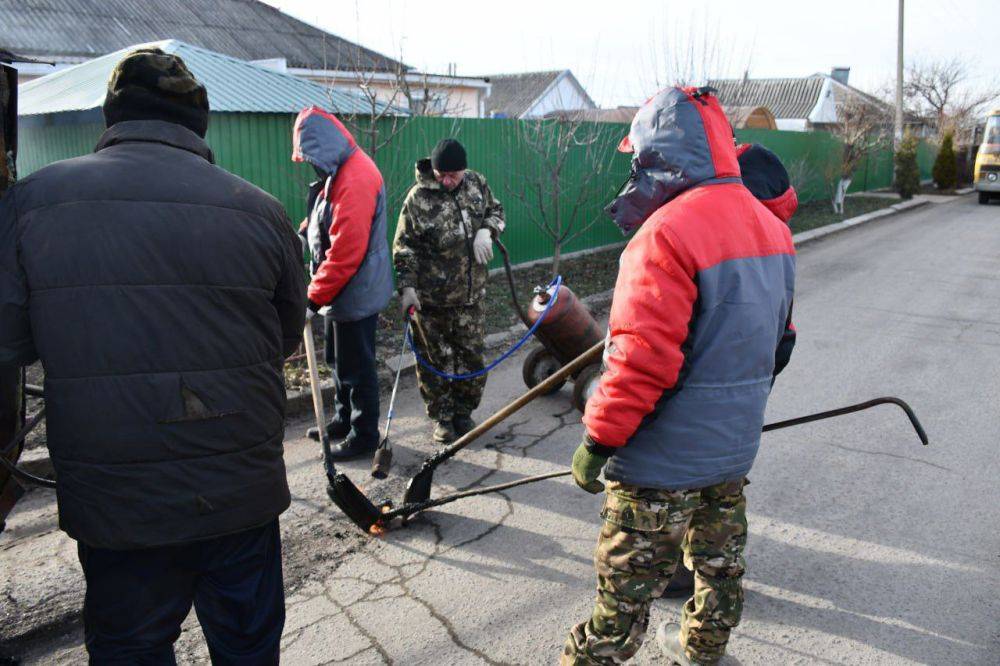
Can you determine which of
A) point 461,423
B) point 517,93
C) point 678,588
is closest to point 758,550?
point 678,588

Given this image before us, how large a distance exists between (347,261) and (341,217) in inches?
9.6

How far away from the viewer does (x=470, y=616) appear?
314cm

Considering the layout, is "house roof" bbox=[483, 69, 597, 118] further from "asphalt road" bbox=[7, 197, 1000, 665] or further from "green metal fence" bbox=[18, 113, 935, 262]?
"asphalt road" bbox=[7, 197, 1000, 665]

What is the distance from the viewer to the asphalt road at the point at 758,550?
2.98m

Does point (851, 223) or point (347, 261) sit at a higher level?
point (347, 261)

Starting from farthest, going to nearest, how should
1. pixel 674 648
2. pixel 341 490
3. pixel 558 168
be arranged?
1. pixel 558 168
2. pixel 341 490
3. pixel 674 648

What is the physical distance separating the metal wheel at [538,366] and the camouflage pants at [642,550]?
3.17 m

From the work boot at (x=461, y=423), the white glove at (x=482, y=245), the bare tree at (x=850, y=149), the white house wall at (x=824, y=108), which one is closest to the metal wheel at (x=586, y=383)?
the work boot at (x=461, y=423)

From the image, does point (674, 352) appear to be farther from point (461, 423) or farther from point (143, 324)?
point (461, 423)

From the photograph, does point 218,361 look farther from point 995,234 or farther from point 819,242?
point 995,234

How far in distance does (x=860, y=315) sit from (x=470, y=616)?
6.95 metres

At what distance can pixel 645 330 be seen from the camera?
2.16 meters

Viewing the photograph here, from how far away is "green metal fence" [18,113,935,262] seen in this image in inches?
300

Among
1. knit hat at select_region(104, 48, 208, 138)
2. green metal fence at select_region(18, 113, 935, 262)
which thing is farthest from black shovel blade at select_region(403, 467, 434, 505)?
green metal fence at select_region(18, 113, 935, 262)
